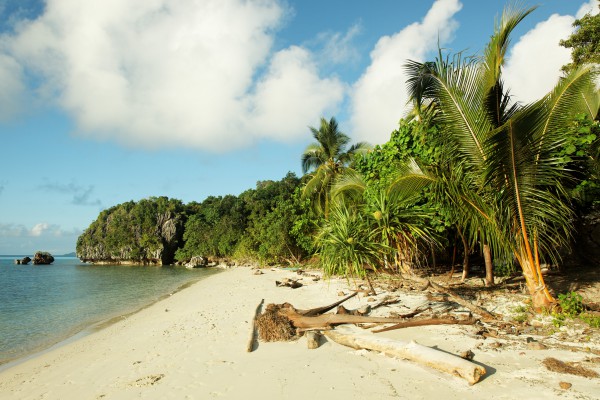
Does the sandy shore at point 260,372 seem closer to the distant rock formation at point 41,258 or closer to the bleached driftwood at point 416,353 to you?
the bleached driftwood at point 416,353

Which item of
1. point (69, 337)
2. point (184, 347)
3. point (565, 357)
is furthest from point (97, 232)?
point (565, 357)

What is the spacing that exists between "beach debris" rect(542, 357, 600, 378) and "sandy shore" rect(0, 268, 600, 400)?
9 centimetres

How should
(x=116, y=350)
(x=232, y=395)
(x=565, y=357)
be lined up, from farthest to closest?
(x=116, y=350) < (x=565, y=357) < (x=232, y=395)

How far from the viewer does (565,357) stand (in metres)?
4.56

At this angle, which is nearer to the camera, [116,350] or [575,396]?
[575,396]

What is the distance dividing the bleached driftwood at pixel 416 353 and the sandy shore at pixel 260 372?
0.31 ft

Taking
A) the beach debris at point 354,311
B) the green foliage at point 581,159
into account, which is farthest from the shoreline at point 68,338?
the green foliage at point 581,159

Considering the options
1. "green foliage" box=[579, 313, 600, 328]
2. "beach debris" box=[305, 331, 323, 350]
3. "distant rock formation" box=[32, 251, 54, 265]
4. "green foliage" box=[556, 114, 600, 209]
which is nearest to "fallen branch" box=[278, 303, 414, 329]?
"beach debris" box=[305, 331, 323, 350]

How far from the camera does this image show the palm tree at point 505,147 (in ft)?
21.7

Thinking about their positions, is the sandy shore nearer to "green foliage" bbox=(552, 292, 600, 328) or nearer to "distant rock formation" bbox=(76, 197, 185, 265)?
"green foliage" bbox=(552, 292, 600, 328)

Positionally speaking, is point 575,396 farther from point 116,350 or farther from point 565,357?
point 116,350

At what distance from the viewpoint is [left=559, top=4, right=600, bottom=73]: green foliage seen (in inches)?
589

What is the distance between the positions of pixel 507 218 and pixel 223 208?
1893 inches

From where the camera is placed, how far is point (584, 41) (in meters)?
15.8
